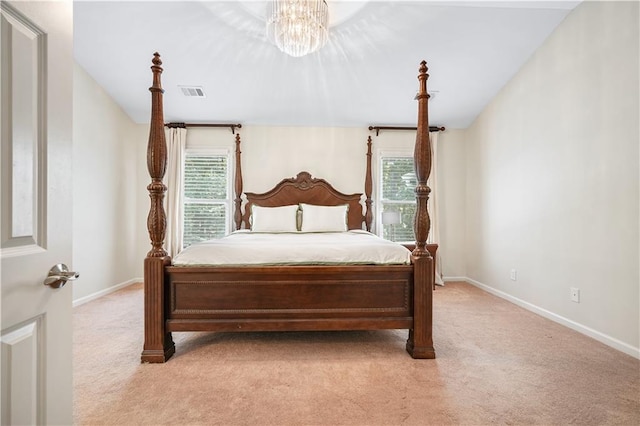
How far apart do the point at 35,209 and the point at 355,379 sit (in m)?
1.81

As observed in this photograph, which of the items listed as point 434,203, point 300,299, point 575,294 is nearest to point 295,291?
point 300,299

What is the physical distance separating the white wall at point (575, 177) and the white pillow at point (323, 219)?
6.71 feet

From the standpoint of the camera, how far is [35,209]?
82 centimetres

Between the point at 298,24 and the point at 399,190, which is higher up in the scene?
the point at 298,24

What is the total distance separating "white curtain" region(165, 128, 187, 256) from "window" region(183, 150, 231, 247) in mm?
163

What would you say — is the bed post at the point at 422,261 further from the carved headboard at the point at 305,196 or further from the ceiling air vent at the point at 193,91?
the ceiling air vent at the point at 193,91

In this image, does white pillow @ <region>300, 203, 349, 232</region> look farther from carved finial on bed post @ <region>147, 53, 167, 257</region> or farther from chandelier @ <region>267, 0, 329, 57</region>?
carved finial on bed post @ <region>147, 53, 167, 257</region>

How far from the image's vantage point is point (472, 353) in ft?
7.73

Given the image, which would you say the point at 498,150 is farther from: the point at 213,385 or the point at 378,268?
the point at 213,385

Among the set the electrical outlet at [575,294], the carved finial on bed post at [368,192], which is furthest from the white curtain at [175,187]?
the electrical outlet at [575,294]

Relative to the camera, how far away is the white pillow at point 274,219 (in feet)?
13.9

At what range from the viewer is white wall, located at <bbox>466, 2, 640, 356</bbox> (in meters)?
2.43

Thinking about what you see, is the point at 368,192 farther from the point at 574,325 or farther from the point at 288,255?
the point at 574,325

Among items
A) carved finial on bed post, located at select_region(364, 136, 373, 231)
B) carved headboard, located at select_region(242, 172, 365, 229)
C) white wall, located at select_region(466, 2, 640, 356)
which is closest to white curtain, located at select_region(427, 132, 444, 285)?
white wall, located at select_region(466, 2, 640, 356)
